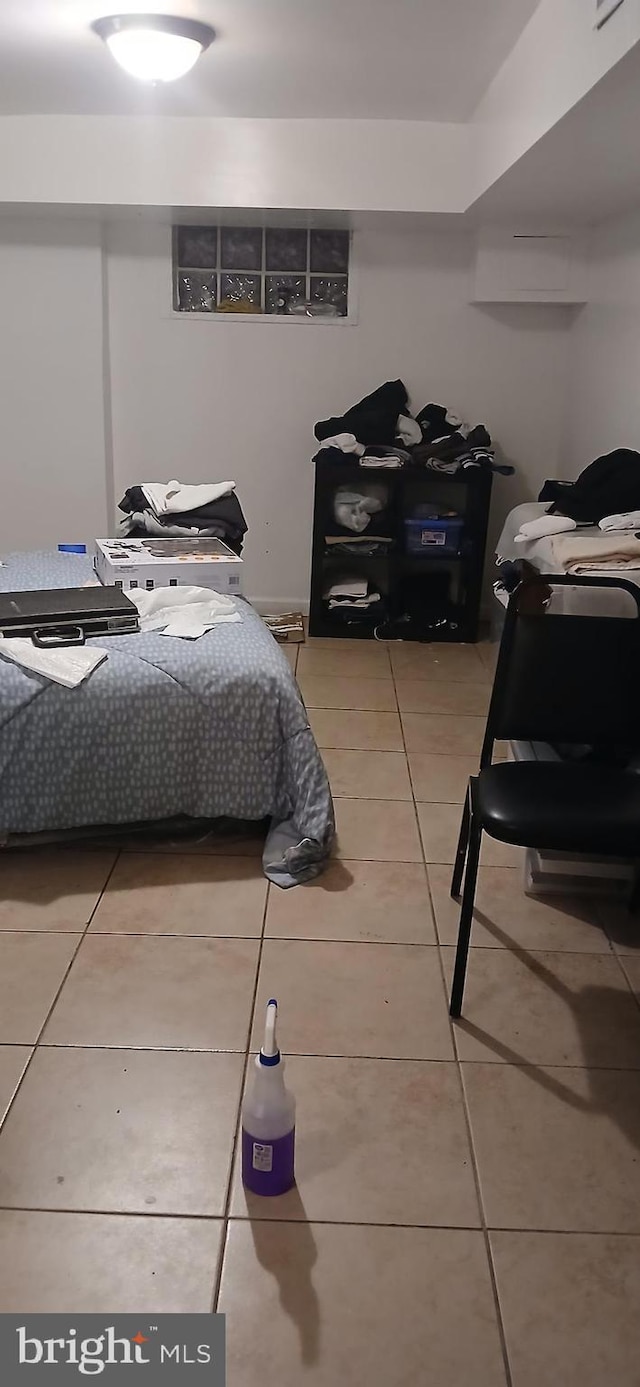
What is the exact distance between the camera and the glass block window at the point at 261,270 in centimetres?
463

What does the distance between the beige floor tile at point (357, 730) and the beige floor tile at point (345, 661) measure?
0.44m

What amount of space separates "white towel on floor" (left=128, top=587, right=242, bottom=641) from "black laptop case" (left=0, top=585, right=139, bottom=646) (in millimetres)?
78

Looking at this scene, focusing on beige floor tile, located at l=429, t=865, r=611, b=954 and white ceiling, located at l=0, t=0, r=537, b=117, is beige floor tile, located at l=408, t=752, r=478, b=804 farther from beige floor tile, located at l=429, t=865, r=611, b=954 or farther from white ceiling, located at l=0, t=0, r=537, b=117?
A: white ceiling, located at l=0, t=0, r=537, b=117

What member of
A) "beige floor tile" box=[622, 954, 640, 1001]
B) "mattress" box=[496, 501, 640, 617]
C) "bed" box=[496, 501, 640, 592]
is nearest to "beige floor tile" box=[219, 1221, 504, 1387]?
"beige floor tile" box=[622, 954, 640, 1001]

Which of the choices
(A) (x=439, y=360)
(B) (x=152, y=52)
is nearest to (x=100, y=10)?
(B) (x=152, y=52)

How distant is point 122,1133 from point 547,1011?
89cm

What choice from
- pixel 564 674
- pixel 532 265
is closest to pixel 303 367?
pixel 532 265

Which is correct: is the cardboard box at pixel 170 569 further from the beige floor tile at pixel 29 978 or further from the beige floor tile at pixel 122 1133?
the beige floor tile at pixel 122 1133

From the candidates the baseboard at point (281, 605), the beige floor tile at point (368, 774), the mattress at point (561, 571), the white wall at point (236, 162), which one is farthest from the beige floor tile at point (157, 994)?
the white wall at point (236, 162)

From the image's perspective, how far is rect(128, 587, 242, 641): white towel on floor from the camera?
9.13 feet

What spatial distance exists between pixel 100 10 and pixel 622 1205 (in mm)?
3187

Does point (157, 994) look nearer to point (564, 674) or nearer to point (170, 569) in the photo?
point (564, 674)

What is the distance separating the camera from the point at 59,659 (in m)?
2.51

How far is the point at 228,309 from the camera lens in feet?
15.3
